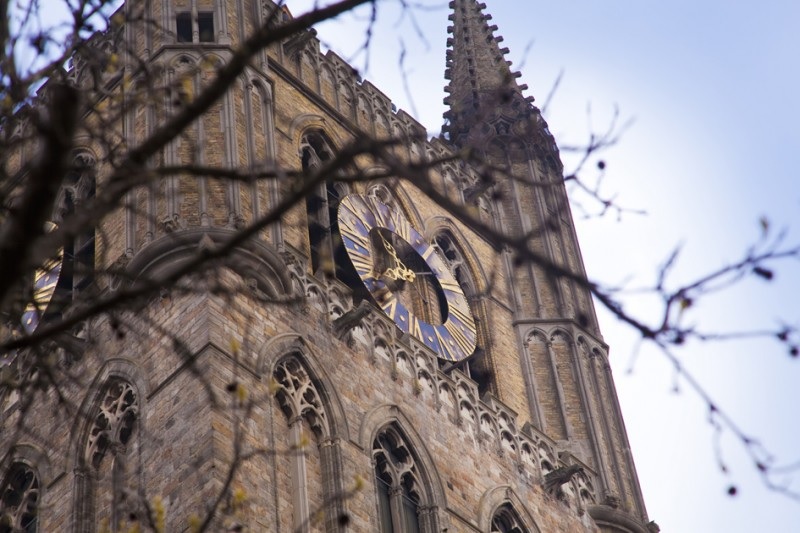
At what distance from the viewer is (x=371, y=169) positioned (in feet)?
101

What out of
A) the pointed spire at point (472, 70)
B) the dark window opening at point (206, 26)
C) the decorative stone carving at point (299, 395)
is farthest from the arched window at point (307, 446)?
the pointed spire at point (472, 70)

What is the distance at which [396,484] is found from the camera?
80.1ft

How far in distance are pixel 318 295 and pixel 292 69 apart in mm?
6688

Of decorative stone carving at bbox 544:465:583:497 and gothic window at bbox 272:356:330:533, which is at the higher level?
decorative stone carving at bbox 544:465:583:497

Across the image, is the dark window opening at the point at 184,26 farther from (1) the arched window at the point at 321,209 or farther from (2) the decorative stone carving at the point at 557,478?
(2) the decorative stone carving at the point at 557,478

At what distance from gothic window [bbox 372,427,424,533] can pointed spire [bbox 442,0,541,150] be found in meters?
12.7

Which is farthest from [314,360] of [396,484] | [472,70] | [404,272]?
[472,70]

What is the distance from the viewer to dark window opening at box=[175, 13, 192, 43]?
95.3 ft

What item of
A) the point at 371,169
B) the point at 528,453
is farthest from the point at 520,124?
the point at 528,453

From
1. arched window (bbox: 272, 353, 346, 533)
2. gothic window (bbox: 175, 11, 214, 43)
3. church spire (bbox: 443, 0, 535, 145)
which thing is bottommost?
arched window (bbox: 272, 353, 346, 533)

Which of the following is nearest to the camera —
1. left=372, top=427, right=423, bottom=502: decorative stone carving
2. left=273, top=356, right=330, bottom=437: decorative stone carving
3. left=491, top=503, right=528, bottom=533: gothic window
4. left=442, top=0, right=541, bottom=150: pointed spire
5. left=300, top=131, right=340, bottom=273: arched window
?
left=273, top=356, right=330, bottom=437: decorative stone carving

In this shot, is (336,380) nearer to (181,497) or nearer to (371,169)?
(181,497)

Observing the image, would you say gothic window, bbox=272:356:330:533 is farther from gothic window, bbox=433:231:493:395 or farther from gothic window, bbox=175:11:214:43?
gothic window, bbox=175:11:214:43

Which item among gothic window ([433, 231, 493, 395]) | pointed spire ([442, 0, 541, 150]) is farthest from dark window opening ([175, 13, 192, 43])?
pointed spire ([442, 0, 541, 150])
